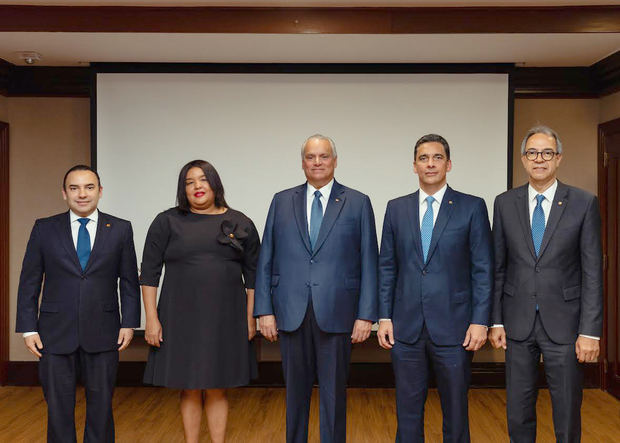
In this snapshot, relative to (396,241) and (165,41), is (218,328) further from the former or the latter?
(165,41)

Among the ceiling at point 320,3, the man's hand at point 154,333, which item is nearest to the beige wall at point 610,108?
Answer: the ceiling at point 320,3

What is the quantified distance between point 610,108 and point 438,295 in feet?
9.28

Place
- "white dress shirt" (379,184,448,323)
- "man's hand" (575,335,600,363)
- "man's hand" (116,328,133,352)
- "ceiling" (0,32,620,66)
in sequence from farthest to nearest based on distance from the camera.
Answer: "ceiling" (0,32,620,66)
"man's hand" (116,328,133,352)
"white dress shirt" (379,184,448,323)
"man's hand" (575,335,600,363)

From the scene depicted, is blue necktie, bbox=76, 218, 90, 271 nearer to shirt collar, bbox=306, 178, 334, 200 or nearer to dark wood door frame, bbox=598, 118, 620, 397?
shirt collar, bbox=306, 178, 334, 200

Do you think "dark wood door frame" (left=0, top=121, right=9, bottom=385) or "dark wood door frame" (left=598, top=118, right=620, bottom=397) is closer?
"dark wood door frame" (left=598, top=118, right=620, bottom=397)

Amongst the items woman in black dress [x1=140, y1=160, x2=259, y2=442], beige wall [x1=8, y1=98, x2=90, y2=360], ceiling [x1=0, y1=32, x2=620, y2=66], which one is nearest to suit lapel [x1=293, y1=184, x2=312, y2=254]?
woman in black dress [x1=140, y1=160, x2=259, y2=442]

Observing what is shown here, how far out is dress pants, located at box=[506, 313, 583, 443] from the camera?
2590 millimetres

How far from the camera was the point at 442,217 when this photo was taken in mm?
2693

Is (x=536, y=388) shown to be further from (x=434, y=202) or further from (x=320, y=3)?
(x=320, y=3)

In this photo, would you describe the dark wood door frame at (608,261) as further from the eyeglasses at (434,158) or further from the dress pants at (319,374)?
the dress pants at (319,374)

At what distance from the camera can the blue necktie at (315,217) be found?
2.80m

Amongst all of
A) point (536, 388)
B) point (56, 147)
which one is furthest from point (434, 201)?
point (56, 147)

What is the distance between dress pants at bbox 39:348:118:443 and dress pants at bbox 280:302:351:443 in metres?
0.82

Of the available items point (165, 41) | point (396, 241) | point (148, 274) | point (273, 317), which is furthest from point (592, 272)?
point (165, 41)
